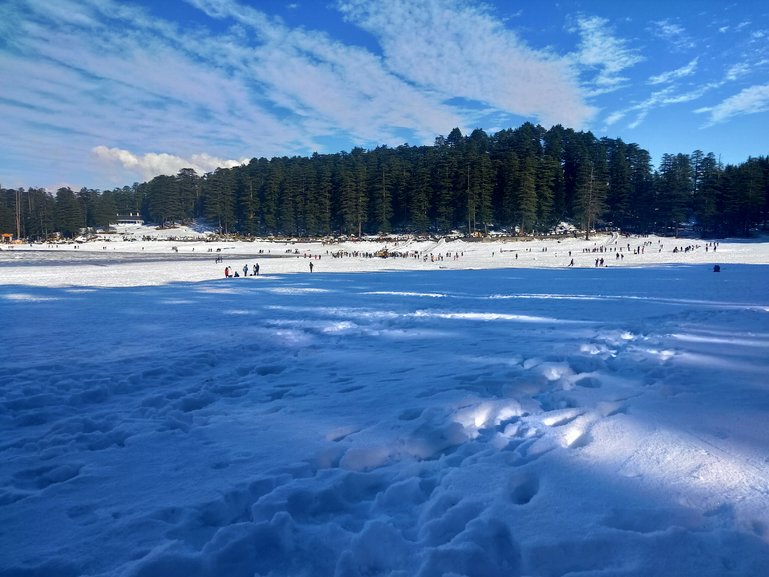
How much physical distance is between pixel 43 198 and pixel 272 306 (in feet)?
392

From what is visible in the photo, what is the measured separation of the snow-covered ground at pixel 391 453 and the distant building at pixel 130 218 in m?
128

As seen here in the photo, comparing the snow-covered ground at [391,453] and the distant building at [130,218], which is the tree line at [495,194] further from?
the snow-covered ground at [391,453]

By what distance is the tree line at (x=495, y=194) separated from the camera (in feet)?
216

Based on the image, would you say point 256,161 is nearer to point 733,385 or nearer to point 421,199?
point 421,199

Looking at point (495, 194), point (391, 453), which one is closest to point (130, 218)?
point (495, 194)

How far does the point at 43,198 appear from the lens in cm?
10594

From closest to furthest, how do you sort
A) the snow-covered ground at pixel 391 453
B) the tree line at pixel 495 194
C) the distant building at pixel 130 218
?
the snow-covered ground at pixel 391 453 < the tree line at pixel 495 194 < the distant building at pixel 130 218

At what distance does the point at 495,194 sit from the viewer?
238 feet

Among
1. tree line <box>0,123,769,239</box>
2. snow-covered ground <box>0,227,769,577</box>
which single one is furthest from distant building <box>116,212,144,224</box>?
snow-covered ground <box>0,227,769,577</box>

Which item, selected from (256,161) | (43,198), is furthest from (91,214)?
(256,161)

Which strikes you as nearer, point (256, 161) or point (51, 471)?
point (51, 471)

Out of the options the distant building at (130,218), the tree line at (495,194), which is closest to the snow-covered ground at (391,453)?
the tree line at (495,194)

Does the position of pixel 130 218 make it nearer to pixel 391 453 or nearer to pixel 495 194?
pixel 495 194

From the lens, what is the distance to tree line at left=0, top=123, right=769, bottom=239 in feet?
216
